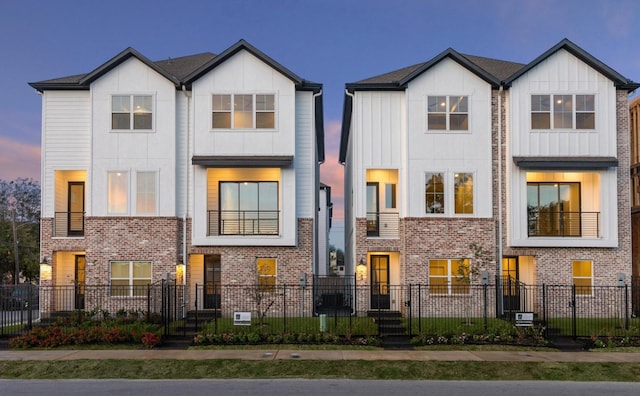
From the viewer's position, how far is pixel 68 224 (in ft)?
71.7

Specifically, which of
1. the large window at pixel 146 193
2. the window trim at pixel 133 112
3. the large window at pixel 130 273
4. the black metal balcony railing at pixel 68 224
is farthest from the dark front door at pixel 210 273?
the window trim at pixel 133 112

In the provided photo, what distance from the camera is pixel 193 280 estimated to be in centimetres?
2173

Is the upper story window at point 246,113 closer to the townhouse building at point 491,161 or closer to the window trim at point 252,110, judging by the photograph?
the window trim at point 252,110

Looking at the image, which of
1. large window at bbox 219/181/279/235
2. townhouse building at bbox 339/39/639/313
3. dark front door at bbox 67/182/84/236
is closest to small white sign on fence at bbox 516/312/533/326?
townhouse building at bbox 339/39/639/313

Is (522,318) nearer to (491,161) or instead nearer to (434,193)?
(434,193)

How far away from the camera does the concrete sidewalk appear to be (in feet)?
46.9

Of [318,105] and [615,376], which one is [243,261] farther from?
[615,376]

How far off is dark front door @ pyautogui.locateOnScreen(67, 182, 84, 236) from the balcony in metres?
12.0

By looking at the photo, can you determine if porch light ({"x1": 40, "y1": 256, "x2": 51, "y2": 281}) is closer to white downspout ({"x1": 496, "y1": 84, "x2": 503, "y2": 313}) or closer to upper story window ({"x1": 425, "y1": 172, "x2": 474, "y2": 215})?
upper story window ({"x1": 425, "y1": 172, "x2": 474, "y2": 215})

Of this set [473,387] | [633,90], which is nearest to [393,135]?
[633,90]

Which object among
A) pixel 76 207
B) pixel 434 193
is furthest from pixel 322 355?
pixel 76 207

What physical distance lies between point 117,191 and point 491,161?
14.8 metres

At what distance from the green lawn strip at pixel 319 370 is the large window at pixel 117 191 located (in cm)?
803

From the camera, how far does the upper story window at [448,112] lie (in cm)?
2095
